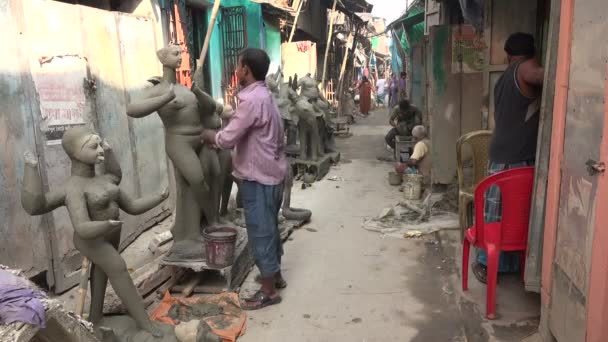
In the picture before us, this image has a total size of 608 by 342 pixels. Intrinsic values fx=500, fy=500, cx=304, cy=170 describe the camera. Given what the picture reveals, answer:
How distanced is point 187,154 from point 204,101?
0.52 metres

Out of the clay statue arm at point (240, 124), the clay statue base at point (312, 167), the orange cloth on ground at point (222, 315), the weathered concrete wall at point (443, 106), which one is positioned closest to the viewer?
the orange cloth on ground at point (222, 315)

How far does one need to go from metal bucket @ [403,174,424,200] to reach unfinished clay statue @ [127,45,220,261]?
126 inches

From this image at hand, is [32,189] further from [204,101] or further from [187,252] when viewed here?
[204,101]

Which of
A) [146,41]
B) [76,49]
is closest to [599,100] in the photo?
[76,49]

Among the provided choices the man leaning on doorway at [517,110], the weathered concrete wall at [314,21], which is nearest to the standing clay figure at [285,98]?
the man leaning on doorway at [517,110]

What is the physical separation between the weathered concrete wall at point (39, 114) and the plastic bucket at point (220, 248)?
1313mm

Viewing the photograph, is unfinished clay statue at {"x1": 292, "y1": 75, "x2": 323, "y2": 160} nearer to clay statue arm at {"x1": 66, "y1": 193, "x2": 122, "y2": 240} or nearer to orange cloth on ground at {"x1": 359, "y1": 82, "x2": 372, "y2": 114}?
clay statue arm at {"x1": 66, "y1": 193, "x2": 122, "y2": 240}

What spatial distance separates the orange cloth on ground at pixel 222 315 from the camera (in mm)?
3463

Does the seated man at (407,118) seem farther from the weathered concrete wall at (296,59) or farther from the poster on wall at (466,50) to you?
the weathered concrete wall at (296,59)

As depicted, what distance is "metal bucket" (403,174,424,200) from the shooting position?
6.70m

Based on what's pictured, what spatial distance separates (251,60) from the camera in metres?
3.67

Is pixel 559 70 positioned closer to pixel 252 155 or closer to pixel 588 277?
pixel 588 277

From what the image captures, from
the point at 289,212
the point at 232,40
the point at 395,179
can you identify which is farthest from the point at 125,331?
the point at 232,40

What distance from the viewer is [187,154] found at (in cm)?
389
